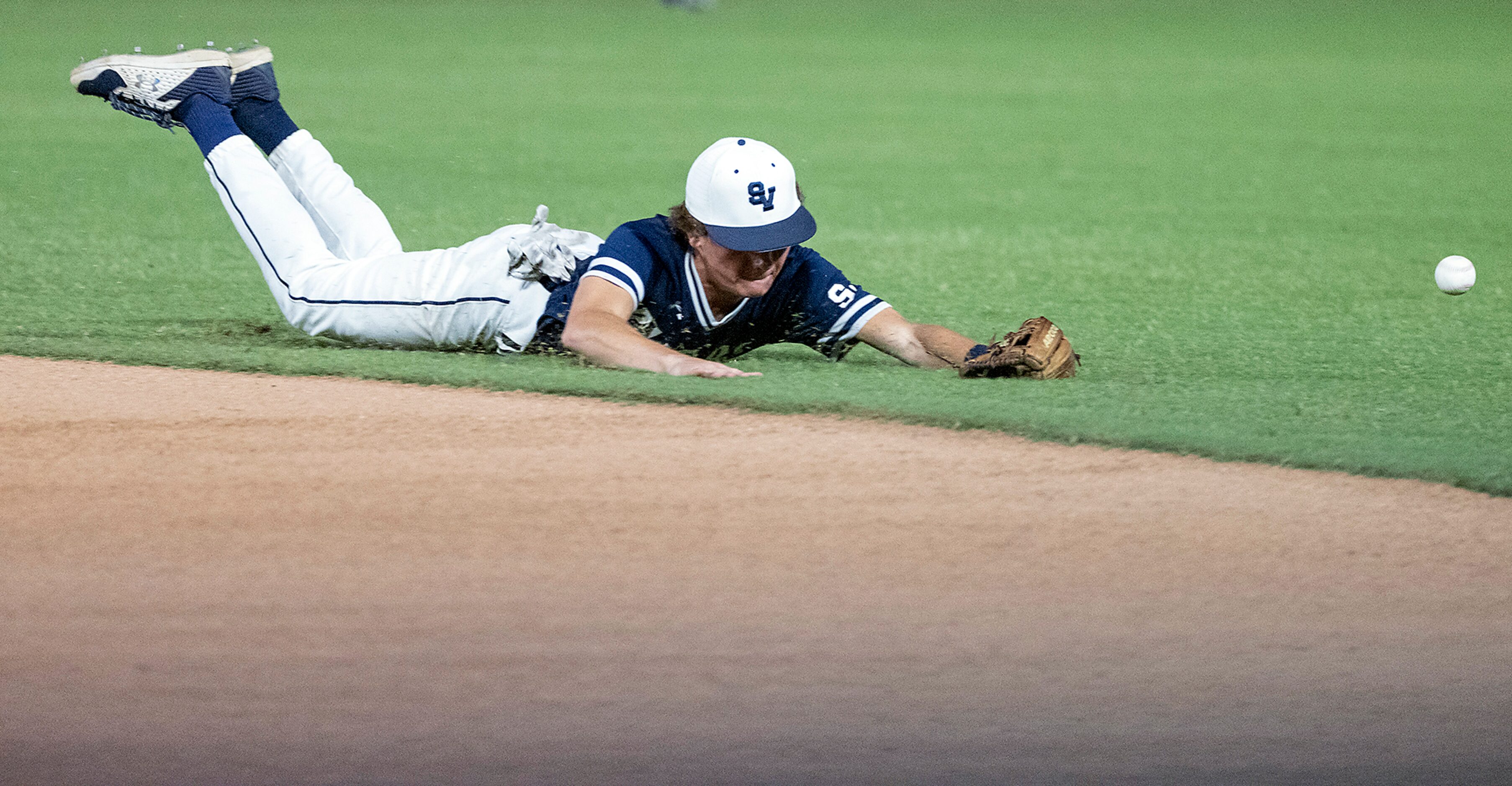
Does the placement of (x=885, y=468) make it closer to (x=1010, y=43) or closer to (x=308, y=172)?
(x=308, y=172)

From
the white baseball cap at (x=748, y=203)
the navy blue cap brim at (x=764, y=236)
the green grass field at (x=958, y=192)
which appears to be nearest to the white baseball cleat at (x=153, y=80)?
the green grass field at (x=958, y=192)

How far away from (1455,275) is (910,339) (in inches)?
99.8

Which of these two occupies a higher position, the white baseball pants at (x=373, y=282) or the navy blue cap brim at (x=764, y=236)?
the navy blue cap brim at (x=764, y=236)

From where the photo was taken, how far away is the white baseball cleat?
523 cm

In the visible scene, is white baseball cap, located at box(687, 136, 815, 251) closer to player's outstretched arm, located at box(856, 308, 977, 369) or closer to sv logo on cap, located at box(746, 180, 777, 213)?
sv logo on cap, located at box(746, 180, 777, 213)

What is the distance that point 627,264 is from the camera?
461cm

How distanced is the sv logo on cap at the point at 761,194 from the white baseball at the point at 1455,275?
2.99 m

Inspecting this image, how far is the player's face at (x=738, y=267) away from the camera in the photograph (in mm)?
4637

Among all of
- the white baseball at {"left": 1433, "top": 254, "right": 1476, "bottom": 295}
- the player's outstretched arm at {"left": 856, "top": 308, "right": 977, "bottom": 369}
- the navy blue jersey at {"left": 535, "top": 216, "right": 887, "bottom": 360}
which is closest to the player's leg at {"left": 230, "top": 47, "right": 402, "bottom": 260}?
the navy blue jersey at {"left": 535, "top": 216, "right": 887, "bottom": 360}

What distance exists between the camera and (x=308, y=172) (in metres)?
5.55

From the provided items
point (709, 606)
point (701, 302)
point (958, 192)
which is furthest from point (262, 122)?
point (958, 192)

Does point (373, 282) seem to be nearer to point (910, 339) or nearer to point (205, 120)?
point (205, 120)

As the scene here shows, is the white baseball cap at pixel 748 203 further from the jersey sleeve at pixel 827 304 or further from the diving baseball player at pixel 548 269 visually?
the jersey sleeve at pixel 827 304

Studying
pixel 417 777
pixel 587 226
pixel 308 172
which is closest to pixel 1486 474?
pixel 417 777
